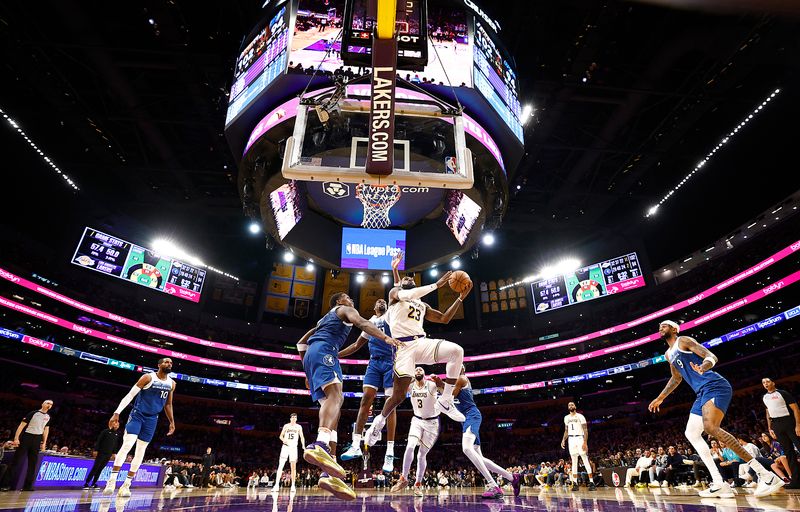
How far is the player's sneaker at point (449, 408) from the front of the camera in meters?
7.36

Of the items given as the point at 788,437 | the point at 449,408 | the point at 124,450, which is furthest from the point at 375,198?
the point at 788,437

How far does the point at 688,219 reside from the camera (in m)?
27.6

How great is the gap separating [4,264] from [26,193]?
3.85 m

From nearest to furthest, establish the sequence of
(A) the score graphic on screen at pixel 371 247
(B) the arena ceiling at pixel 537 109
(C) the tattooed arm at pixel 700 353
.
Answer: (C) the tattooed arm at pixel 700 353 → (B) the arena ceiling at pixel 537 109 → (A) the score graphic on screen at pixel 371 247

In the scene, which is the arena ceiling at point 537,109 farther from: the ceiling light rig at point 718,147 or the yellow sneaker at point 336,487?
the yellow sneaker at point 336,487

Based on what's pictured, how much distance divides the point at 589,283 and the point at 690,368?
26304 millimetres

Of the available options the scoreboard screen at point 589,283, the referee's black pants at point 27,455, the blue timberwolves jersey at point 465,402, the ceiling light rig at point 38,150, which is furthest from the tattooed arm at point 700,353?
the ceiling light rig at point 38,150

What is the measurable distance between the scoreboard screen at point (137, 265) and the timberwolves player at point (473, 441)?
26.8 meters

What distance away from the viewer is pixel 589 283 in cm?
3108

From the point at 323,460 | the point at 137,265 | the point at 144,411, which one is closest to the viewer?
the point at 323,460

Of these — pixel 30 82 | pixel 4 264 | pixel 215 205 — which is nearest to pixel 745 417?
pixel 215 205

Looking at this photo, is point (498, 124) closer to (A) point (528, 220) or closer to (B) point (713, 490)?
(B) point (713, 490)

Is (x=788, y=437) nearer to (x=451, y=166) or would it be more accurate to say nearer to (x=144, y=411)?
(x=451, y=166)

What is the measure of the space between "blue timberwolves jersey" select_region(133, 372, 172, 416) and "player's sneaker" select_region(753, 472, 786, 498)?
30.3 ft
